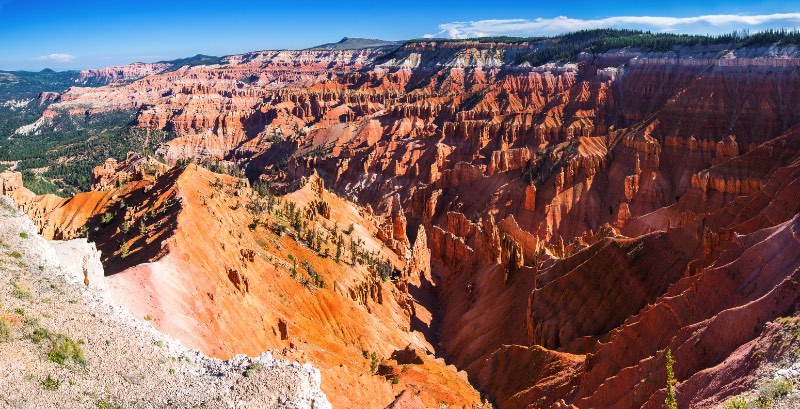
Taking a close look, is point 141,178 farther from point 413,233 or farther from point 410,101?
point 410,101

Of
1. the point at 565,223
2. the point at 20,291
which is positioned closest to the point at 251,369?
the point at 20,291

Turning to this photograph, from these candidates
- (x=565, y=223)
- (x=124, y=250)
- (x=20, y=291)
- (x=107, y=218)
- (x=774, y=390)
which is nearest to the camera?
(x=774, y=390)

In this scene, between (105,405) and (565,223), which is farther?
(565,223)

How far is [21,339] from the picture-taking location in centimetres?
1487

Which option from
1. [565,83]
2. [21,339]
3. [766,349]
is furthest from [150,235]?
[565,83]

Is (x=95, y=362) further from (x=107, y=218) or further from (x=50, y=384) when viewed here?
(x=107, y=218)

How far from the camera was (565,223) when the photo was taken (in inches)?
3002

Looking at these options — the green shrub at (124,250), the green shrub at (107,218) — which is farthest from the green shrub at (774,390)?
the green shrub at (107,218)

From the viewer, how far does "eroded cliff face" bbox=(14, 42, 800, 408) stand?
2597 cm

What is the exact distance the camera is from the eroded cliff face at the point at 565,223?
2597cm

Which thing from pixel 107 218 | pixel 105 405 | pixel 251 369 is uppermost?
pixel 105 405

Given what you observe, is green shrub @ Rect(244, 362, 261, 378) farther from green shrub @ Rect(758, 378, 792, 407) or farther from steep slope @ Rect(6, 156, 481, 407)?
green shrub @ Rect(758, 378, 792, 407)

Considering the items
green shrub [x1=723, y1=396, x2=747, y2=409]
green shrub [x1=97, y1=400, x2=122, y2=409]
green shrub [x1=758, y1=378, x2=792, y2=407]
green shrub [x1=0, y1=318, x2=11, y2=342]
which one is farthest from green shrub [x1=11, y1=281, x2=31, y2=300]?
green shrub [x1=758, y1=378, x2=792, y2=407]

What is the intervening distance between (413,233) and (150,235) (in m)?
53.4
